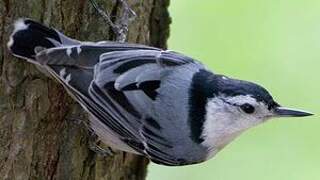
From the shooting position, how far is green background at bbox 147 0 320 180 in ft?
18.0

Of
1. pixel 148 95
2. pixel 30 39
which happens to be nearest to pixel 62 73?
pixel 30 39

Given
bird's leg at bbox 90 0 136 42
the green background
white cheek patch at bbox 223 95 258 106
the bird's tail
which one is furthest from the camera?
the green background

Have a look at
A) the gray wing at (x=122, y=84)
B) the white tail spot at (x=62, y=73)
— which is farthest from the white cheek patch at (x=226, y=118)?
the white tail spot at (x=62, y=73)

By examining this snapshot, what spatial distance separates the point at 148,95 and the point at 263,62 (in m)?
2.17

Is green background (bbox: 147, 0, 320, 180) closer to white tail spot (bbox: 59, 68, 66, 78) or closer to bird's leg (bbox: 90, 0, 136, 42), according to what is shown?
bird's leg (bbox: 90, 0, 136, 42)

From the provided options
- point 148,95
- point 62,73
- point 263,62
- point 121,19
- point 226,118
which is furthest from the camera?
point 263,62

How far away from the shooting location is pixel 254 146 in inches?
221

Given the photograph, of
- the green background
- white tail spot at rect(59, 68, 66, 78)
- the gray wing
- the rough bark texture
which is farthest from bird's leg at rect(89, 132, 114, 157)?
the green background

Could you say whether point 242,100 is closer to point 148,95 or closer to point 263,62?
point 148,95

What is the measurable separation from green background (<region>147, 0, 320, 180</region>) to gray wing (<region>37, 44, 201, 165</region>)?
1.82 m

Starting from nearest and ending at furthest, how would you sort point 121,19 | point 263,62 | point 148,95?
point 148,95, point 121,19, point 263,62

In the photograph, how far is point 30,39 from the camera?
3.44 metres

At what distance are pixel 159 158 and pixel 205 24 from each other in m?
2.17

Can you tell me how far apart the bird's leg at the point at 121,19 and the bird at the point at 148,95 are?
0.15 m
